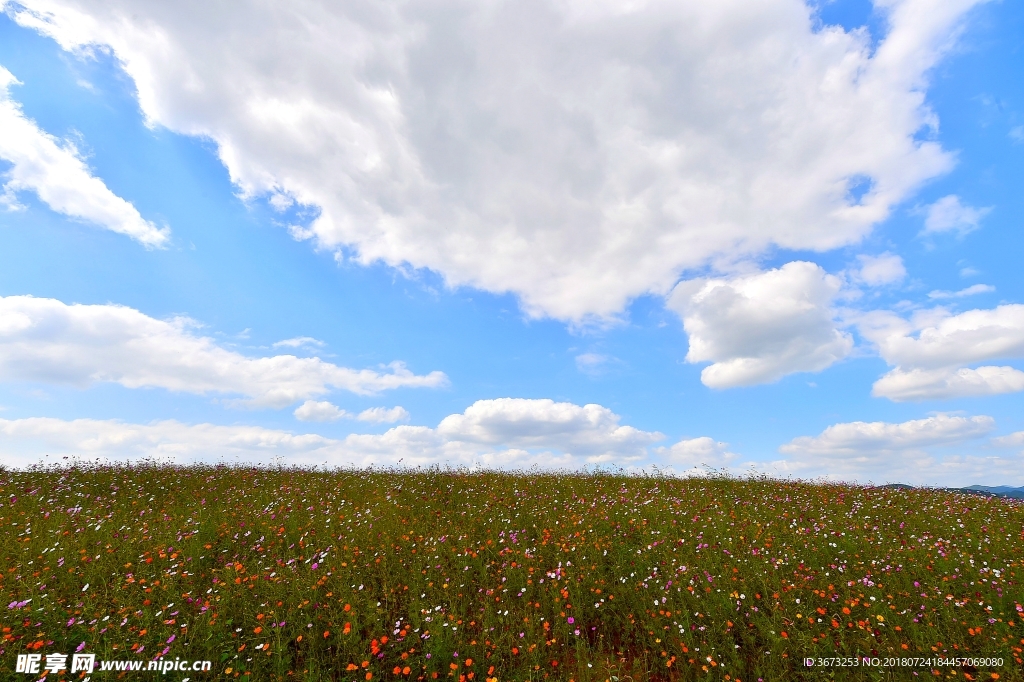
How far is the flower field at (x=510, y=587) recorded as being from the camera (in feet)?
20.7

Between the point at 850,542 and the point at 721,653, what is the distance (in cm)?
464

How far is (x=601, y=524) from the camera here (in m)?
10.3

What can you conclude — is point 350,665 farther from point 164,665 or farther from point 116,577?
point 116,577

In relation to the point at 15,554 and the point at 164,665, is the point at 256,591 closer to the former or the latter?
the point at 164,665

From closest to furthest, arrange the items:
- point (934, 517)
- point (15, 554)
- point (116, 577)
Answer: point (116, 577) < point (15, 554) < point (934, 517)

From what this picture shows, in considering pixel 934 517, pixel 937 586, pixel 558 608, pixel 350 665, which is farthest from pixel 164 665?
pixel 934 517

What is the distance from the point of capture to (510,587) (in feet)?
Answer: 25.9

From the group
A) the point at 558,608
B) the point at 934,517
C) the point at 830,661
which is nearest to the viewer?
the point at 830,661

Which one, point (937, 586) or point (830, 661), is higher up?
point (937, 586)

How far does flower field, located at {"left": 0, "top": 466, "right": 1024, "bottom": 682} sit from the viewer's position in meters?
6.32

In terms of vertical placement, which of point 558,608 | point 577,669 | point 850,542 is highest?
point 850,542

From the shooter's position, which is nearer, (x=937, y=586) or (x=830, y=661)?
(x=830, y=661)

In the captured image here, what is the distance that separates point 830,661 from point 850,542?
13.0ft

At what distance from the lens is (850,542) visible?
937 centimetres
